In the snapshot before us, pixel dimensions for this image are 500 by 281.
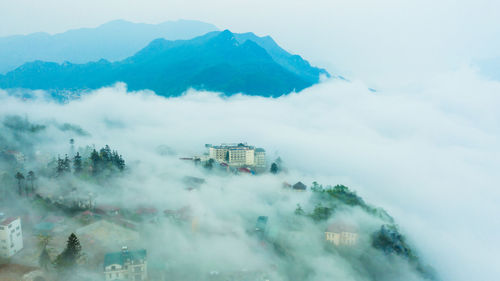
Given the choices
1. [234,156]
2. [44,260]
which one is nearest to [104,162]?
[234,156]

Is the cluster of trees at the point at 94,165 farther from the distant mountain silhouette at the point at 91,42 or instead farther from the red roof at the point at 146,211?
the distant mountain silhouette at the point at 91,42

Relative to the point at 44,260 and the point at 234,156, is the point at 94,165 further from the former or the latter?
the point at 234,156

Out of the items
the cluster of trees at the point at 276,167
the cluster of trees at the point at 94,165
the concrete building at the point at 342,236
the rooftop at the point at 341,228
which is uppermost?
the cluster of trees at the point at 94,165

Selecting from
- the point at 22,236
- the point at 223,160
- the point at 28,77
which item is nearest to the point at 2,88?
the point at 28,77

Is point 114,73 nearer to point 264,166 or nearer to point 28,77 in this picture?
point 28,77

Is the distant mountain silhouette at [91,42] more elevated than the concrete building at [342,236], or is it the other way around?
the distant mountain silhouette at [91,42]

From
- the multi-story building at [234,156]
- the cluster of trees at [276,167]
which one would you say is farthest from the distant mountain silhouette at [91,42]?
the cluster of trees at [276,167]
